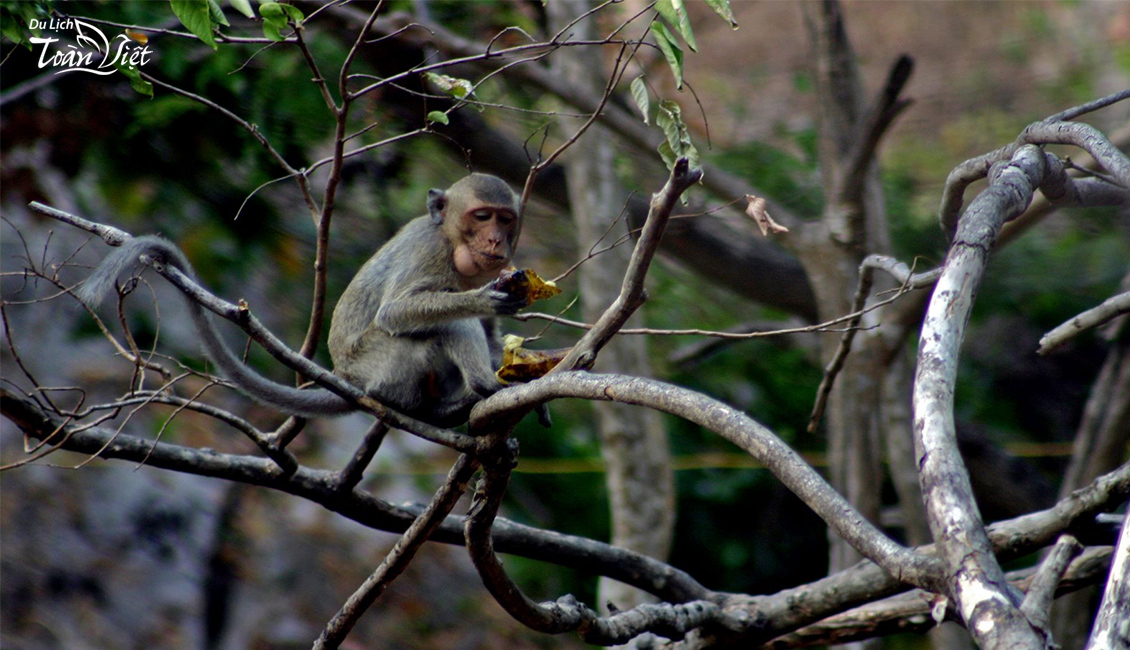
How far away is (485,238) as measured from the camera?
4559 mm

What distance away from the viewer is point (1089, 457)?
6879 mm

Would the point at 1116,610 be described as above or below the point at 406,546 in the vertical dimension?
below

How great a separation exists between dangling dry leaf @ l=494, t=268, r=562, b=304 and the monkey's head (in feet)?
2.81

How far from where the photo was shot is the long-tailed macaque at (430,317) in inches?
166

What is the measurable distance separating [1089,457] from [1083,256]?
289 centimetres

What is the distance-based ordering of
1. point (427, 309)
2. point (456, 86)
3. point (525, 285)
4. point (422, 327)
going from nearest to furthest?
point (456, 86) < point (525, 285) < point (427, 309) < point (422, 327)

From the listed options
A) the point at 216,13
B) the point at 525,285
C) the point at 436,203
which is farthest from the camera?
the point at 436,203

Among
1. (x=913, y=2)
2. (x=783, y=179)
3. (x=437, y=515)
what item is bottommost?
(x=437, y=515)

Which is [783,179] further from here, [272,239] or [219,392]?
[219,392]

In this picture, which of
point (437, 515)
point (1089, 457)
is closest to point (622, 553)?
point (437, 515)

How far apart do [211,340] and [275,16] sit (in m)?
1.28

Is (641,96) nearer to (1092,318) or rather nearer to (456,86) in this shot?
(456,86)

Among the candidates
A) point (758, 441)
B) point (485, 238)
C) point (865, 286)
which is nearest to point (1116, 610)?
point (758, 441)

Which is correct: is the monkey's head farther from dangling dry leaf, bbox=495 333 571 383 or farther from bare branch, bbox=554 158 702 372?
bare branch, bbox=554 158 702 372
